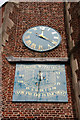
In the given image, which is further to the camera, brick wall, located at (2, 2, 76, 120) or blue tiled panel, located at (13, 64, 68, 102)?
blue tiled panel, located at (13, 64, 68, 102)

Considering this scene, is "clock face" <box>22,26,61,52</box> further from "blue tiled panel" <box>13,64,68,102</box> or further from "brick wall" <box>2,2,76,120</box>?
"blue tiled panel" <box>13,64,68,102</box>

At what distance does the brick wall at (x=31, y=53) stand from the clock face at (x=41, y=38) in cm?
23

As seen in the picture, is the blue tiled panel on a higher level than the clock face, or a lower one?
lower

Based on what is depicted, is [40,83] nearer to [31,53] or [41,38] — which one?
[31,53]

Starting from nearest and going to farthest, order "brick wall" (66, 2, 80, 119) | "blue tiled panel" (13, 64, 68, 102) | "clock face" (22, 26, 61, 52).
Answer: "brick wall" (66, 2, 80, 119) → "blue tiled panel" (13, 64, 68, 102) → "clock face" (22, 26, 61, 52)

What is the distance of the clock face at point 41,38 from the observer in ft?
25.2

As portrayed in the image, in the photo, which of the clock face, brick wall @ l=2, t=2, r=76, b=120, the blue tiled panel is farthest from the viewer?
the clock face

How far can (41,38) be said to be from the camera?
800 centimetres

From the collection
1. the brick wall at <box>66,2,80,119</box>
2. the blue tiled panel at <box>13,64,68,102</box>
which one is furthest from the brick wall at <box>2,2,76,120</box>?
the brick wall at <box>66,2,80,119</box>

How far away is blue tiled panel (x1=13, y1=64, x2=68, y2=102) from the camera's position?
6164mm

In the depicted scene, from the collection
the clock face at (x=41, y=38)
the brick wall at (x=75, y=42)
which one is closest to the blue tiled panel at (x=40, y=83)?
the brick wall at (x=75, y=42)

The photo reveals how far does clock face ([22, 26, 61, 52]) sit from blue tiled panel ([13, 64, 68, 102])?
1.06 m

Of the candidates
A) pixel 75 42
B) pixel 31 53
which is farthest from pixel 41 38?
pixel 75 42

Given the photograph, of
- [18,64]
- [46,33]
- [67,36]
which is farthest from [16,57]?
[67,36]
